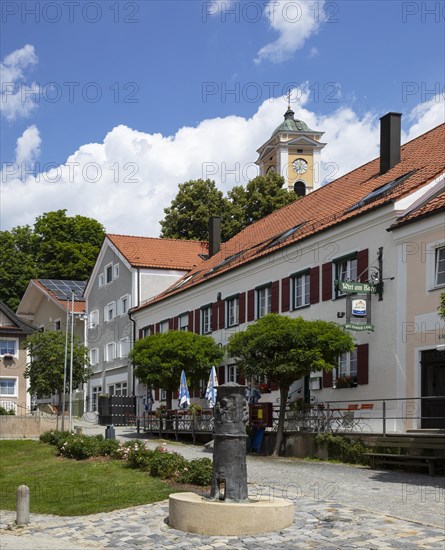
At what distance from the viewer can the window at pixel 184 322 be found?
42.1 meters

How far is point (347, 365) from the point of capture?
92.2 feet

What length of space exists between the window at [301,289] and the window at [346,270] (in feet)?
6.37

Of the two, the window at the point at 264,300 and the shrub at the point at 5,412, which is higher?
the window at the point at 264,300

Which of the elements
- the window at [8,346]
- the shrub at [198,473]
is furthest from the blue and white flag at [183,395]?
the window at [8,346]

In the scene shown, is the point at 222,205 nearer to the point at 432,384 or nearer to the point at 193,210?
the point at 193,210

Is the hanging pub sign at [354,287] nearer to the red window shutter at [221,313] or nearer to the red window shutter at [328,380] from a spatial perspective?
the red window shutter at [328,380]

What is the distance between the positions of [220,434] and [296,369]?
389 inches

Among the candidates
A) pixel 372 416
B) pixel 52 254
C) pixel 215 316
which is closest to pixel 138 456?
pixel 372 416

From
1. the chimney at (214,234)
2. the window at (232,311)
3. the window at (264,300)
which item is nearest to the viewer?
the window at (264,300)

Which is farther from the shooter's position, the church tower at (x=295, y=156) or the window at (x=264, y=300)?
the church tower at (x=295, y=156)

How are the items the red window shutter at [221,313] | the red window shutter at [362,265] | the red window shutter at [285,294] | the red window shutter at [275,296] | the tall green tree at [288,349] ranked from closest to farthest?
1. the tall green tree at [288,349]
2. the red window shutter at [362,265]
3. the red window shutter at [285,294]
4. the red window shutter at [275,296]
5. the red window shutter at [221,313]

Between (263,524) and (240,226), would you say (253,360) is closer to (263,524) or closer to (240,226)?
(263,524)

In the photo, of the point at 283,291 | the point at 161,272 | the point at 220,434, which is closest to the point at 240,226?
the point at 161,272

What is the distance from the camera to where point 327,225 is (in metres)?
29.7
